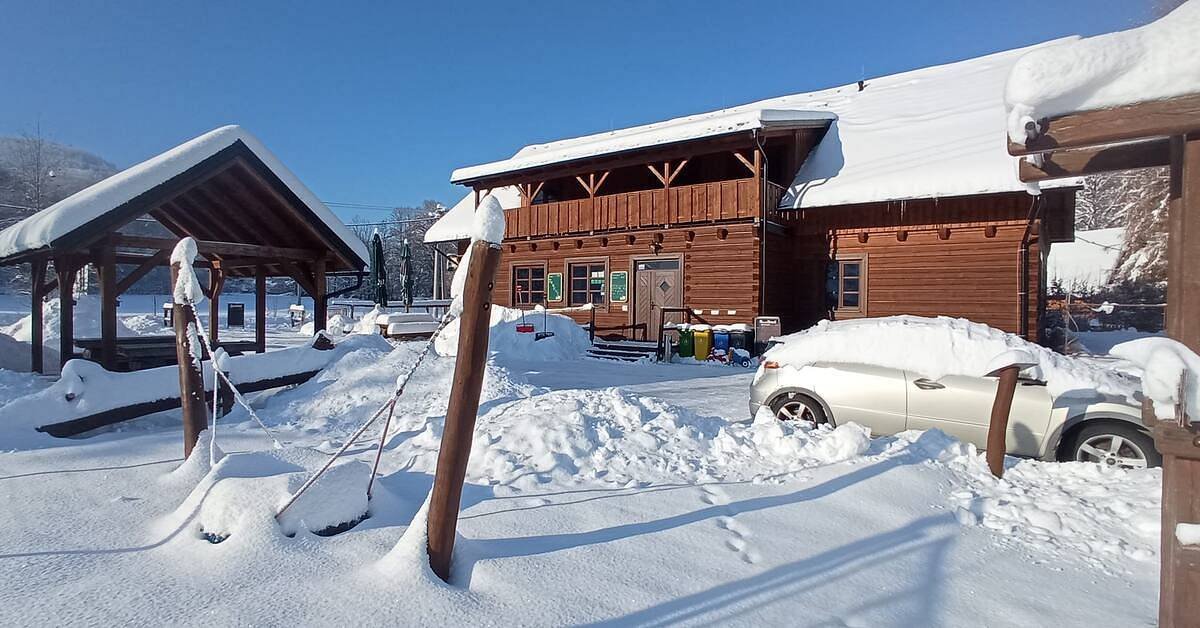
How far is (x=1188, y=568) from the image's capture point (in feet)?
7.61

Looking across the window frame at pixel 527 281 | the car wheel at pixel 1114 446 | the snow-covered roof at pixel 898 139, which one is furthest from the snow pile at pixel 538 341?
the car wheel at pixel 1114 446

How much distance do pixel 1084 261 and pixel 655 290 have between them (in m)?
29.0

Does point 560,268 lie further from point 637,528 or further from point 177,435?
point 637,528

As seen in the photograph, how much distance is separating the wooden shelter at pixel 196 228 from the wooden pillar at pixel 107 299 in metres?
0.01

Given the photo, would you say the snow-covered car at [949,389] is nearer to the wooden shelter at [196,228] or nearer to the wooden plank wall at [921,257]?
the wooden shelter at [196,228]

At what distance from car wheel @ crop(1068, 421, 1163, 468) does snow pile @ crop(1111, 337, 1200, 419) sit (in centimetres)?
345

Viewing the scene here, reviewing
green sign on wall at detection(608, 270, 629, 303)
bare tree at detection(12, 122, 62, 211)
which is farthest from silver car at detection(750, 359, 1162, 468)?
bare tree at detection(12, 122, 62, 211)

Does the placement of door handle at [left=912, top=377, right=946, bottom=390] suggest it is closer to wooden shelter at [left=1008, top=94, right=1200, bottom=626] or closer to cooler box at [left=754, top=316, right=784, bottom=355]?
wooden shelter at [left=1008, top=94, right=1200, bottom=626]

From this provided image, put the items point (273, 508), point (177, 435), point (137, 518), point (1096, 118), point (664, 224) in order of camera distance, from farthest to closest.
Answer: point (664, 224), point (177, 435), point (137, 518), point (273, 508), point (1096, 118)

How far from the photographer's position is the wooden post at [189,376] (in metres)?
4.33

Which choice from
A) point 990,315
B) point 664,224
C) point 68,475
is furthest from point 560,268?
point 68,475

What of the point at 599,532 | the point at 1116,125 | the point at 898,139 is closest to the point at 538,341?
the point at 599,532

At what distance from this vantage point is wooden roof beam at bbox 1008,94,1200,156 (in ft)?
7.63

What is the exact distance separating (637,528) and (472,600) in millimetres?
1305
